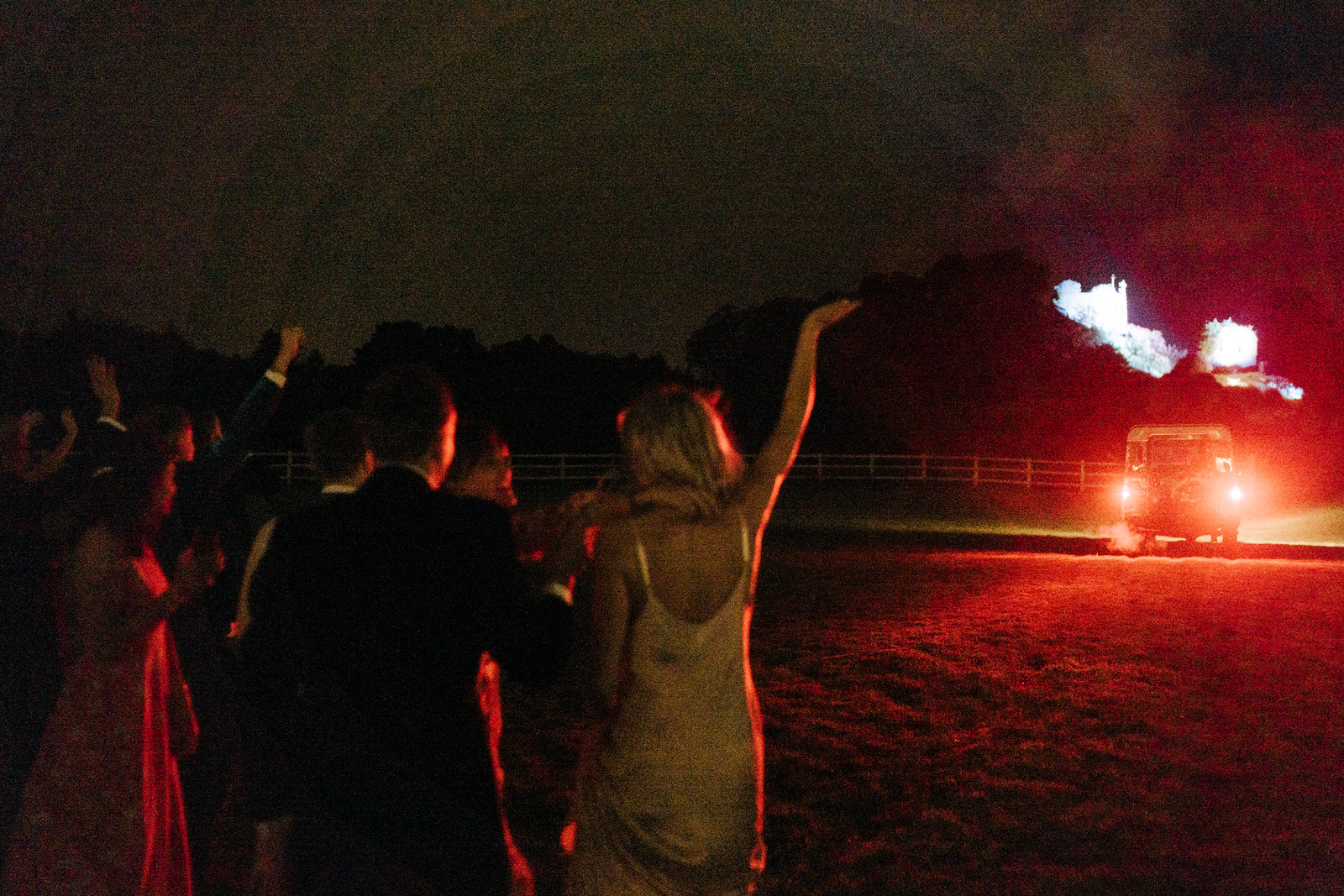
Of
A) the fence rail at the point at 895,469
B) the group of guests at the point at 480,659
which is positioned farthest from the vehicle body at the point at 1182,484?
the group of guests at the point at 480,659

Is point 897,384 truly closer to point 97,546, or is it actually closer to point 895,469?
point 895,469

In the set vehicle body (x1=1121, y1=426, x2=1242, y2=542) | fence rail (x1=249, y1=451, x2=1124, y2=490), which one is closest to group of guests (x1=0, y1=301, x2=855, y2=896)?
vehicle body (x1=1121, y1=426, x2=1242, y2=542)

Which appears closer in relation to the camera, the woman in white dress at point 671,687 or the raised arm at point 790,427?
the woman in white dress at point 671,687

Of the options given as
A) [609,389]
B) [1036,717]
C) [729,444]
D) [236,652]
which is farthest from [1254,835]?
[609,389]

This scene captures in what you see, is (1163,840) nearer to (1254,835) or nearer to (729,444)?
(1254,835)

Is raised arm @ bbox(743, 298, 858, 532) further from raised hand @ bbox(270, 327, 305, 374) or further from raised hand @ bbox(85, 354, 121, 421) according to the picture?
raised hand @ bbox(85, 354, 121, 421)

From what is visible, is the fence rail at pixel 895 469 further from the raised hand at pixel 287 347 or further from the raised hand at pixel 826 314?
the raised hand at pixel 826 314

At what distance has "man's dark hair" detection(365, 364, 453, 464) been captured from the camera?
227cm

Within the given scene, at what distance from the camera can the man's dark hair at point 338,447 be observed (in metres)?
3.15

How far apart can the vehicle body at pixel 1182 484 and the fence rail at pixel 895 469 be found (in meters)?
12.2

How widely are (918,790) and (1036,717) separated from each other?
5.33 feet

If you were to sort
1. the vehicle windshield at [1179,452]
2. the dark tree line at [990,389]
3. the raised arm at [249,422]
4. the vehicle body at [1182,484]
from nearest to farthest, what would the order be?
the raised arm at [249,422] < the vehicle body at [1182,484] < the vehicle windshield at [1179,452] < the dark tree line at [990,389]

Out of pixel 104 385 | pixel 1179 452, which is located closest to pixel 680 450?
pixel 104 385

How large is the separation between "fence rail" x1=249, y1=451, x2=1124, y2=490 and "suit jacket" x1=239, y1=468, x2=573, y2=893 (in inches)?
1110
